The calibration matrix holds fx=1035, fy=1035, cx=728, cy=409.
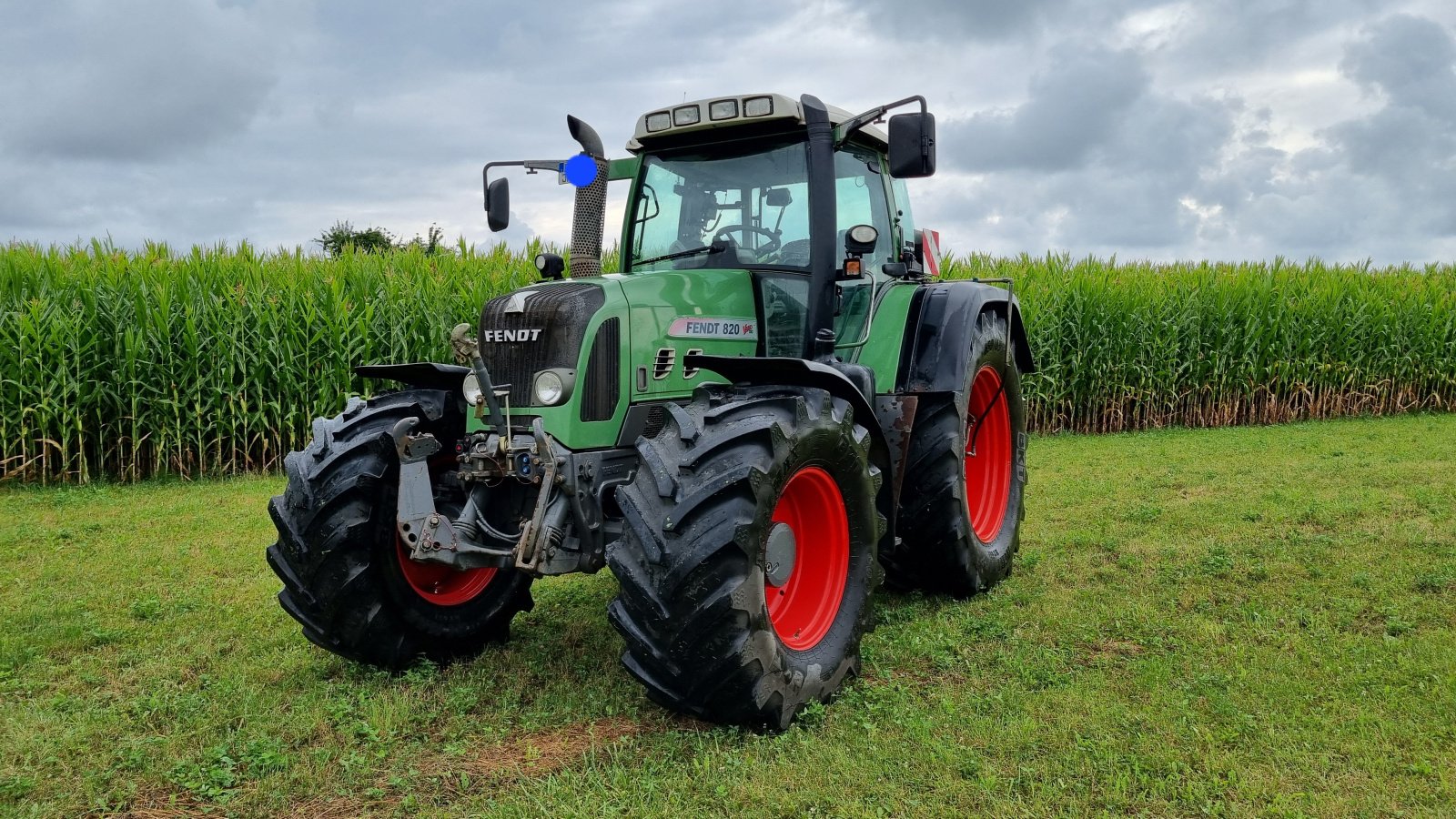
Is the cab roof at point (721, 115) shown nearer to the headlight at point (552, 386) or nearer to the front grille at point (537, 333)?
the front grille at point (537, 333)

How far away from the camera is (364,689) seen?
4.15m

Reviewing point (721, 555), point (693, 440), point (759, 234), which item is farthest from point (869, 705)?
point (759, 234)

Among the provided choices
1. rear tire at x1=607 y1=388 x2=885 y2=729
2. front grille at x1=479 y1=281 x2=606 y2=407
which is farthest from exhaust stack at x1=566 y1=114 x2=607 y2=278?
rear tire at x1=607 y1=388 x2=885 y2=729

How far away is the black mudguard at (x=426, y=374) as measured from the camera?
453 centimetres

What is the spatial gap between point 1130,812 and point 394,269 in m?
10.0

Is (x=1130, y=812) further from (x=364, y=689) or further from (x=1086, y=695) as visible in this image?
(x=364, y=689)

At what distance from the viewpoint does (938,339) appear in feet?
17.1

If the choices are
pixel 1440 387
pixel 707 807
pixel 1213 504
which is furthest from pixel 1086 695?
pixel 1440 387

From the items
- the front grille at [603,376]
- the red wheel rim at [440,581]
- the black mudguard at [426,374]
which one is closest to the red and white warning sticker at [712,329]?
the front grille at [603,376]

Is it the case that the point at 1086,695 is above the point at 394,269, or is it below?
below

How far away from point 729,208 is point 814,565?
1.73 metres

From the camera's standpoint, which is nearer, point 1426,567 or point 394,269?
point 1426,567

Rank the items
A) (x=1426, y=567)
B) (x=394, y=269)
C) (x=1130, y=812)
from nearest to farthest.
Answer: (x=1130, y=812) → (x=1426, y=567) → (x=394, y=269)

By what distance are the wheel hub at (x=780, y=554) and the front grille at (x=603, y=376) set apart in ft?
2.66
